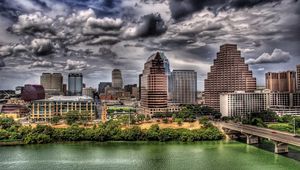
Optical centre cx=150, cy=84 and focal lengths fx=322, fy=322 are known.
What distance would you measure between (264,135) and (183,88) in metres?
60.4

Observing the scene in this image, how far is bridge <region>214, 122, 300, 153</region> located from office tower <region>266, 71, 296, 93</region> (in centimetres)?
3850

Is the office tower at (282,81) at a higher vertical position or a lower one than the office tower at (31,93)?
higher

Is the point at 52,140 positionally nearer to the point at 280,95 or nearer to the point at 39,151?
the point at 39,151

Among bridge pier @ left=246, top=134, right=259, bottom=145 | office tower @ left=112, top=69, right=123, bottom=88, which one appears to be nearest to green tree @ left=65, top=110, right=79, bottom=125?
bridge pier @ left=246, top=134, right=259, bottom=145

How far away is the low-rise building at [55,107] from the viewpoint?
53.6 m

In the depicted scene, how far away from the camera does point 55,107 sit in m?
55.1

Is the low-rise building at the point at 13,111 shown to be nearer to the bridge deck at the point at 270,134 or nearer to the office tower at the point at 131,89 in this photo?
the bridge deck at the point at 270,134

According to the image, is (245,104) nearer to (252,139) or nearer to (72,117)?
(252,139)

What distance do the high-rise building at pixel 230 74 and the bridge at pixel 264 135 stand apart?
23706mm

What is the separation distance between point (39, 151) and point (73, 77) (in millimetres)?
96400

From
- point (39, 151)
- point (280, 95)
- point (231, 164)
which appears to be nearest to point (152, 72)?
point (280, 95)

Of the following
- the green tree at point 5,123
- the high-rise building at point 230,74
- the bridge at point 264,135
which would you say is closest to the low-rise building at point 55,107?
the green tree at point 5,123

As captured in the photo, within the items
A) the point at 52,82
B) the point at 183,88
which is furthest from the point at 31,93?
the point at 183,88

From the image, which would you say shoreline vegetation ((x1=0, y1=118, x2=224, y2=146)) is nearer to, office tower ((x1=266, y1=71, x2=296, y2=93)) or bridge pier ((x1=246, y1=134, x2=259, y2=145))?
bridge pier ((x1=246, y1=134, x2=259, y2=145))
